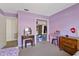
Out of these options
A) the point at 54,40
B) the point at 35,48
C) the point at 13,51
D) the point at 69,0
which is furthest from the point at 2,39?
the point at 69,0

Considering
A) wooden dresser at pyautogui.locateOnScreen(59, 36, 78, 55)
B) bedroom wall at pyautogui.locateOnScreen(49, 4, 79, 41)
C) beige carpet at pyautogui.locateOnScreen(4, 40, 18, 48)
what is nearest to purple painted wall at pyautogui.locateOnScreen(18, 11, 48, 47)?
beige carpet at pyautogui.locateOnScreen(4, 40, 18, 48)

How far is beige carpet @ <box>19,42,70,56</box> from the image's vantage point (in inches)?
56.8

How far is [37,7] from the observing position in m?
1.50

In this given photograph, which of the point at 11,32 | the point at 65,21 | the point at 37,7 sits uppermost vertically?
the point at 37,7

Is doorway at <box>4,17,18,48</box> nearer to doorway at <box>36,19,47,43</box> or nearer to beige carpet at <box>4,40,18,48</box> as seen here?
beige carpet at <box>4,40,18,48</box>

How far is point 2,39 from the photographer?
142 cm

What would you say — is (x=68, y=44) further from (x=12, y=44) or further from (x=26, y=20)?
(x=12, y=44)

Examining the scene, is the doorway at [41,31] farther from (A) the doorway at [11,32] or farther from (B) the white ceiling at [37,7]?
(A) the doorway at [11,32]

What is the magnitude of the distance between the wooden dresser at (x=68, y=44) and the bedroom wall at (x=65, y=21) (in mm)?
83

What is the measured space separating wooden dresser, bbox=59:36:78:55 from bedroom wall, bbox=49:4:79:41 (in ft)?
0.27

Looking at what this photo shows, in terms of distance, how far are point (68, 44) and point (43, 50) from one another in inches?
15.0

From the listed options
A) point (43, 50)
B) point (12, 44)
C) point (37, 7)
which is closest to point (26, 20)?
point (37, 7)

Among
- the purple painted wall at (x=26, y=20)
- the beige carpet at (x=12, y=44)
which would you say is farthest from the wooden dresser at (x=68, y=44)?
the beige carpet at (x=12, y=44)

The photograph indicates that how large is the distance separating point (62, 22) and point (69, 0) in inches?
12.7
